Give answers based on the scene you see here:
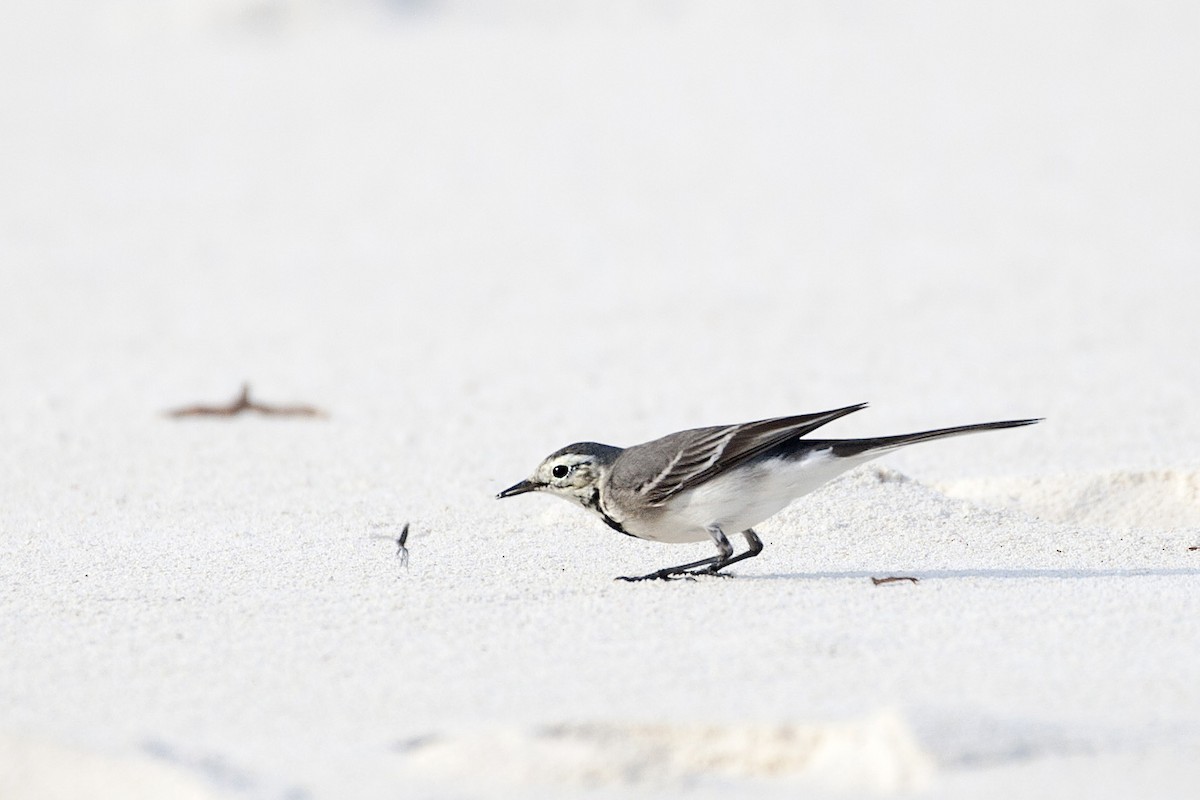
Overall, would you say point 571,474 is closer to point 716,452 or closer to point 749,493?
point 716,452

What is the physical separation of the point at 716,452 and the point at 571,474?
Answer: 1.78 ft

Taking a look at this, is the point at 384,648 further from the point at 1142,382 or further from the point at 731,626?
the point at 1142,382

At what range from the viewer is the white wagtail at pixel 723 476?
203 inches

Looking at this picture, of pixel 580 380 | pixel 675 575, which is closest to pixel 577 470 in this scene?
pixel 675 575

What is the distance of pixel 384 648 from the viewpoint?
14.3 ft

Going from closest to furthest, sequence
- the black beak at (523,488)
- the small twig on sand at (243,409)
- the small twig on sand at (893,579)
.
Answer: the small twig on sand at (893,579)
the black beak at (523,488)
the small twig on sand at (243,409)

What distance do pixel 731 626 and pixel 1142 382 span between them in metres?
4.74

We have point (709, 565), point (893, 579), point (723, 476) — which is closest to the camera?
point (893, 579)

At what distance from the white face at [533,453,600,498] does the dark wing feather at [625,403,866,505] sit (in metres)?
0.22

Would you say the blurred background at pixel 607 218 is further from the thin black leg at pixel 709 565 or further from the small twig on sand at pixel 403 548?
the thin black leg at pixel 709 565

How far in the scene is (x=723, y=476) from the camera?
516cm

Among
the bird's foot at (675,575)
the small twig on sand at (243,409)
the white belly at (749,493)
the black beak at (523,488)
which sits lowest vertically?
the bird's foot at (675,575)

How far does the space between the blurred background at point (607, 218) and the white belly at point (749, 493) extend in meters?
1.69

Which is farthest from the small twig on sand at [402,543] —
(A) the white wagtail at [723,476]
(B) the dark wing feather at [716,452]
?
(B) the dark wing feather at [716,452]
